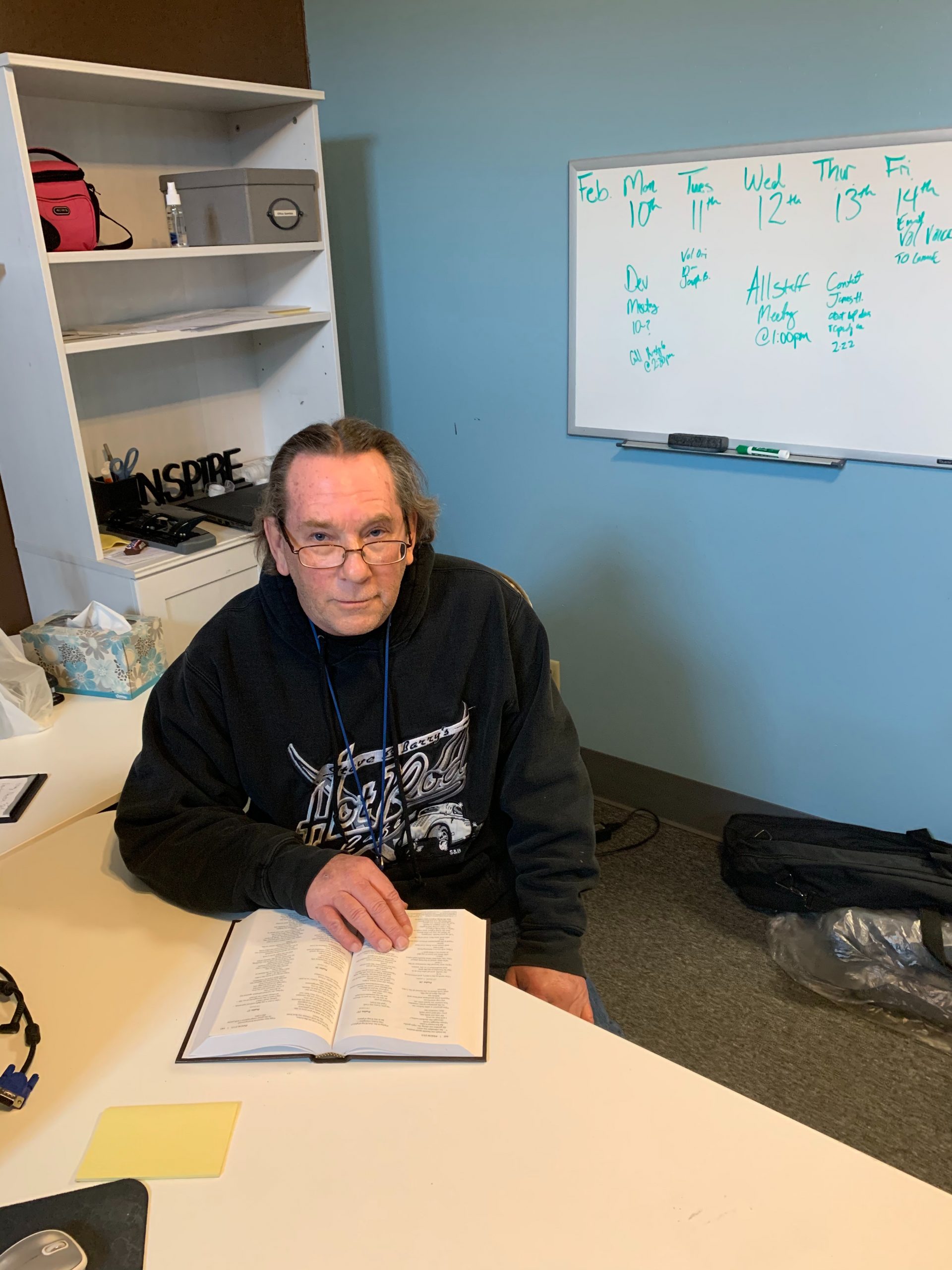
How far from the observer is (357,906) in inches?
44.0

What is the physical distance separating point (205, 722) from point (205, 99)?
1803mm

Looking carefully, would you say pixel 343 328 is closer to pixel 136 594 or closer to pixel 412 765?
pixel 136 594

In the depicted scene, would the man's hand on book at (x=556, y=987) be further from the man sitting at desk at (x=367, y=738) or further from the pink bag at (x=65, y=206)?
the pink bag at (x=65, y=206)

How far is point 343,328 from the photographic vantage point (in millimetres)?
2881

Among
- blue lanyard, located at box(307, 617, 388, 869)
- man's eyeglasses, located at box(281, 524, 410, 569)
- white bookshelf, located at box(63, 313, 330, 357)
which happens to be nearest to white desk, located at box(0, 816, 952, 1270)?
blue lanyard, located at box(307, 617, 388, 869)

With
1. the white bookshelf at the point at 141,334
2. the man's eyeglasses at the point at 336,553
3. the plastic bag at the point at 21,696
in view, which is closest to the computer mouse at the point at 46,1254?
the man's eyeglasses at the point at 336,553

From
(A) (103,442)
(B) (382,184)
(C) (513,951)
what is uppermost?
(B) (382,184)

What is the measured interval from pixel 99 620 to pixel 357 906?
1.10 metres

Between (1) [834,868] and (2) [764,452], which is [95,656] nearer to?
(2) [764,452]

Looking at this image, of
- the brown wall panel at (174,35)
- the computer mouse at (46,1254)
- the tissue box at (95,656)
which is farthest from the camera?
the brown wall panel at (174,35)

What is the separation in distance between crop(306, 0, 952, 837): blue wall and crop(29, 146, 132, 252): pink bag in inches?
34.9

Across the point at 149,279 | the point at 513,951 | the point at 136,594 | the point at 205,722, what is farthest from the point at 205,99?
the point at 513,951

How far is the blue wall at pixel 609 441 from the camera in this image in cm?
Answer: 198

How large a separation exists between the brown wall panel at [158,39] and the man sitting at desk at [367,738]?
52.4 inches
